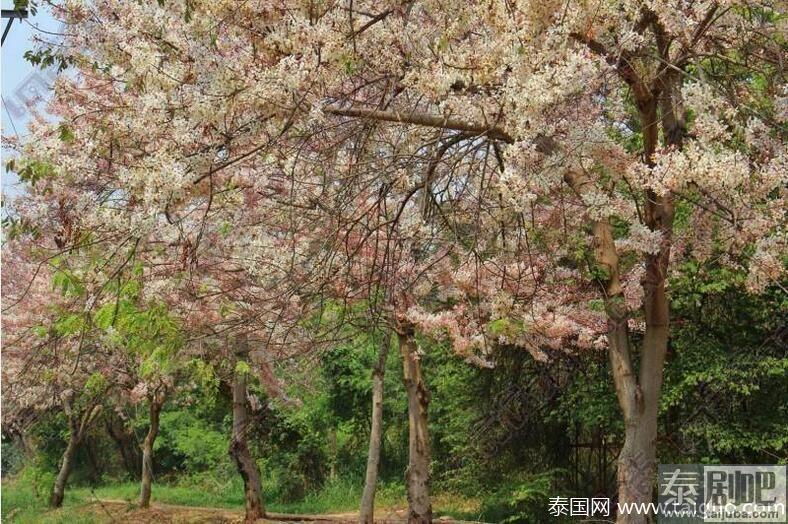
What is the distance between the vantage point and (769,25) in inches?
202

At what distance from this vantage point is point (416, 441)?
33.1ft

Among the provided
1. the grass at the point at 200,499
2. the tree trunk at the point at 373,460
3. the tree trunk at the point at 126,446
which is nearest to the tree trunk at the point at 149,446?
the grass at the point at 200,499

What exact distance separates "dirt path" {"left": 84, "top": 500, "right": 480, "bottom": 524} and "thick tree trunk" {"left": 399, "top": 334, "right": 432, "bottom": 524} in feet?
7.05

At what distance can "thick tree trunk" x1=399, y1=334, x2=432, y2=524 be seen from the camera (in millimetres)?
9852

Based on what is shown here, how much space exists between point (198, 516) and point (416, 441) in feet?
17.4

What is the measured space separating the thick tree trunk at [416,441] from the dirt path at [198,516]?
2148 millimetres

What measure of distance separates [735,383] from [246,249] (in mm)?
5078

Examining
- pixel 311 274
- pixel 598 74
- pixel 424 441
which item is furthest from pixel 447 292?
pixel 598 74

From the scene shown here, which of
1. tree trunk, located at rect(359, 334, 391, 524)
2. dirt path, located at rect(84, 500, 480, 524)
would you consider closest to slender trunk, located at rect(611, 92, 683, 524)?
tree trunk, located at rect(359, 334, 391, 524)

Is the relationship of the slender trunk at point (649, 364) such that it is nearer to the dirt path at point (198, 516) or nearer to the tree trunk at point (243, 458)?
the dirt path at point (198, 516)

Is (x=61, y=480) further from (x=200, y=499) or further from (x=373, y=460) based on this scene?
(x=373, y=460)

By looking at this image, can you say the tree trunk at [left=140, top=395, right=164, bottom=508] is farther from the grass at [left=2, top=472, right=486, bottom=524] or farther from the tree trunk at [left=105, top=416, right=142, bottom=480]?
the tree trunk at [left=105, top=416, right=142, bottom=480]

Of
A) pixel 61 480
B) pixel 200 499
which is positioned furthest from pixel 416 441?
pixel 200 499

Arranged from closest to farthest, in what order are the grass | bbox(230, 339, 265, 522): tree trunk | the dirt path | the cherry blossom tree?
1. the cherry blossom tree
2. the dirt path
3. bbox(230, 339, 265, 522): tree trunk
4. the grass
